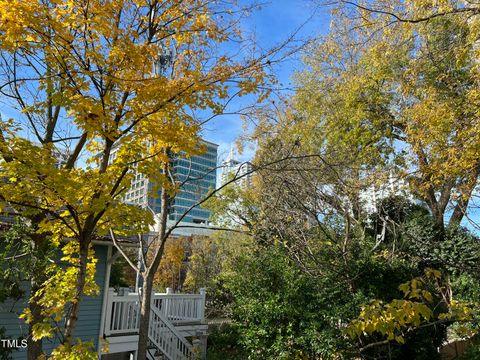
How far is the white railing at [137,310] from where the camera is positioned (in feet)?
29.6

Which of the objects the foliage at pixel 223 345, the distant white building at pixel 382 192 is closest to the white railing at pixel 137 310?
the foliage at pixel 223 345

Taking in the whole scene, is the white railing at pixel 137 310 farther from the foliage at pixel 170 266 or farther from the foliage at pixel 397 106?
the foliage at pixel 170 266

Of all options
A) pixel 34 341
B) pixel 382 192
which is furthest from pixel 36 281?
pixel 382 192

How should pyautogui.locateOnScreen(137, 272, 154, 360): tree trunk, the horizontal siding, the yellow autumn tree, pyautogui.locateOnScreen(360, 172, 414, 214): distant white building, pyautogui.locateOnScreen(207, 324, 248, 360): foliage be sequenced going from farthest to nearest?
pyautogui.locateOnScreen(360, 172, 414, 214): distant white building
pyautogui.locateOnScreen(207, 324, 248, 360): foliage
the horizontal siding
pyautogui.locateOnScreen(137, 272, 154, 360): tree trunk
the yellow autumn tree

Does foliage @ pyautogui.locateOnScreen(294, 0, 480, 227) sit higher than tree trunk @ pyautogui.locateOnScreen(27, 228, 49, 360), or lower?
higher

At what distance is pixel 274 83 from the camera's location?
522 centimetres

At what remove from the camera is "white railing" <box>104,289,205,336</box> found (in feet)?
29.6

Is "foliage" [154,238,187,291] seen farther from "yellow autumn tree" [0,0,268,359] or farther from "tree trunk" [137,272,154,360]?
"yellow autumn tree" [0,0,268,359]

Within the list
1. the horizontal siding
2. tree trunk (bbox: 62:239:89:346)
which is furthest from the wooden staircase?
tree trunk (bbox: 62:239:89:346)

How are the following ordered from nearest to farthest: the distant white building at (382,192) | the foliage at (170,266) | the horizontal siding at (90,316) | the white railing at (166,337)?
the horizontal siding at (90,316) < the white railing at (166,337) < the distant white building at (382,192) < the foliage at (170,266)

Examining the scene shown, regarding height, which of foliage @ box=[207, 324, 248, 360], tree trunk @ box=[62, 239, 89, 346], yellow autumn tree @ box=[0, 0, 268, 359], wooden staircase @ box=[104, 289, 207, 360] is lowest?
foliage @ box=[207, 324, 248, 360]

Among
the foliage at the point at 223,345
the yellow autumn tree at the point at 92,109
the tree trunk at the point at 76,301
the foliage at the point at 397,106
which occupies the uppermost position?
the foliage at the point at 397,106

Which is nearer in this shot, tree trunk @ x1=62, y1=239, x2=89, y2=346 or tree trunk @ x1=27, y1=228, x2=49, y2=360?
tree trunk @ x1=62, y1=239, x2=89, y2=346

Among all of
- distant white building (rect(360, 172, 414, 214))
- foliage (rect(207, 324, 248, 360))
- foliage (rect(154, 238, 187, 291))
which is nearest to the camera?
foliage (rect(207, 324, 248, 360))
